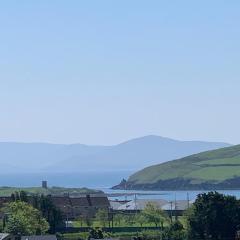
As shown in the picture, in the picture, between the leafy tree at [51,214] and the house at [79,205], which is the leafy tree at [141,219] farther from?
the house at [79,205]

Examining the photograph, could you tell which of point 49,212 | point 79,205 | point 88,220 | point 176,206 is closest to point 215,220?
point 49,212

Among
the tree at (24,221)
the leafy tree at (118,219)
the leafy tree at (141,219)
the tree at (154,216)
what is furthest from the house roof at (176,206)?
the tree at (24,221)

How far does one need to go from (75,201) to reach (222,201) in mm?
44064

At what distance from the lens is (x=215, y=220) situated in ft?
187

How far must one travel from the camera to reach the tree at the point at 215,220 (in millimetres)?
56562

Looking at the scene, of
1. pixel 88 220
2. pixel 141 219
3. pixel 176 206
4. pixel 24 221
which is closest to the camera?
pixel 24 221

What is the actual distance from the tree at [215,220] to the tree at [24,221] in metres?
10.3

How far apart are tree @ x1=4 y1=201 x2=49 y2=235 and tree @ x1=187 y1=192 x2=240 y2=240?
33.7 ft

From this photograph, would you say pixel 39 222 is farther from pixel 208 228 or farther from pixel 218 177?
pixel 218 177

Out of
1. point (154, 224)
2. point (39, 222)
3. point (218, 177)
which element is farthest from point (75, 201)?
point (218, 177)

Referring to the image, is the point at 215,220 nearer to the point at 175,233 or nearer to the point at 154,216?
the point at 175,233

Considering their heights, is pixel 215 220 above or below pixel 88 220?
below

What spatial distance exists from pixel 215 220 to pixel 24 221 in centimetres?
1260

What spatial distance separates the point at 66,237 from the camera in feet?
204
